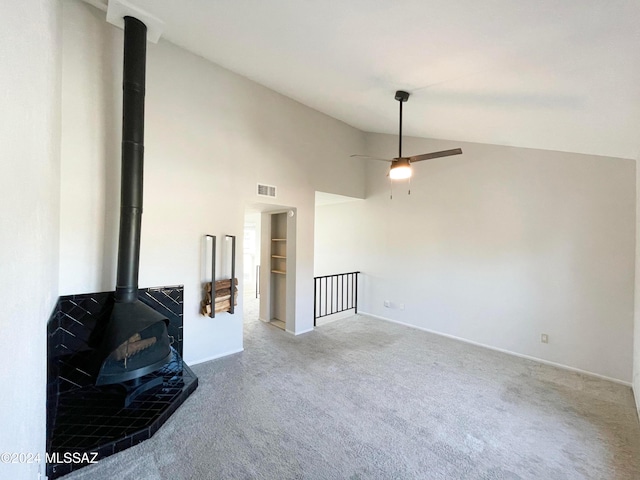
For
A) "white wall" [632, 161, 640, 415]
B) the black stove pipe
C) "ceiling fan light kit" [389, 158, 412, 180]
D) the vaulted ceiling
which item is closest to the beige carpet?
"white wall" [632, 161, 640, 415]

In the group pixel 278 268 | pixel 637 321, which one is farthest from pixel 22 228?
pixel 637 321

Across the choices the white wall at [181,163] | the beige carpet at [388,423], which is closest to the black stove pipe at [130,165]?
the white wall at [181,163]

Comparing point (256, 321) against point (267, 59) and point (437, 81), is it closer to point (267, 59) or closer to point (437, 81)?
point (267, 59)

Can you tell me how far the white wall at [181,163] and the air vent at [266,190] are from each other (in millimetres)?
80

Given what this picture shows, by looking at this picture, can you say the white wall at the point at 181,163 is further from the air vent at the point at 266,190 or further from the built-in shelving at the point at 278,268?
the built-in shelving at the point at 278,268

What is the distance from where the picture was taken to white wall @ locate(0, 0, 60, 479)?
3.42 feet

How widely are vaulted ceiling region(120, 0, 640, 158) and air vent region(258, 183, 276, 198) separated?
1.44 m

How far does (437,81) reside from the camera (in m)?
2.64

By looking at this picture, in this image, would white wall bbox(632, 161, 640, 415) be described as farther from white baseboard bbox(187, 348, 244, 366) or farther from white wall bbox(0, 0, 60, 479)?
white wall bbox(0, 0, 60, 479)

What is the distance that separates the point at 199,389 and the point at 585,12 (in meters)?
4.08

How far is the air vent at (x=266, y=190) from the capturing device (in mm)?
3998

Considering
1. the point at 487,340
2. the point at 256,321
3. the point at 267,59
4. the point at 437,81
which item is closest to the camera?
the point at 437,81

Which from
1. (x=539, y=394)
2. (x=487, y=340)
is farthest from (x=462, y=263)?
(x=539, y=394)

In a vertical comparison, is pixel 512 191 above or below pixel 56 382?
above
